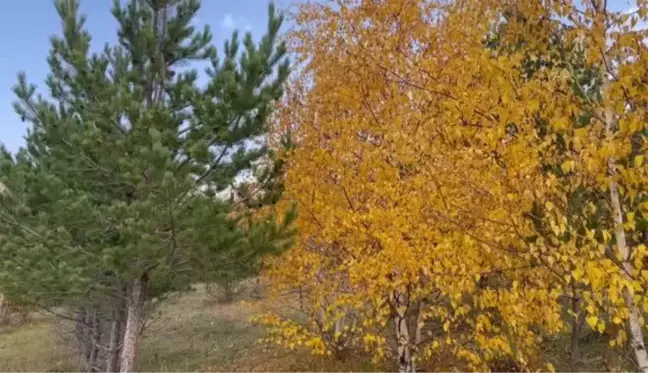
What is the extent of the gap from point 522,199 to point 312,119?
17.3ft

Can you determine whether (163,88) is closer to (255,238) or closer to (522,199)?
(255,238)

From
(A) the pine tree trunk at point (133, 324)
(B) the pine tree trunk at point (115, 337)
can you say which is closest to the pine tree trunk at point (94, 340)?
(B) the pine tree trunk at point (115, 337)

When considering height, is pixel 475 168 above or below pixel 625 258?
above

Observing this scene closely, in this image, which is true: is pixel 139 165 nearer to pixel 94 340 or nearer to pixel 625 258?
pixel 625 258

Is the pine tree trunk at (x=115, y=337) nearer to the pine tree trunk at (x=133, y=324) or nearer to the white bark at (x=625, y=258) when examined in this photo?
the pine tree trunk at (x=133, y=324)

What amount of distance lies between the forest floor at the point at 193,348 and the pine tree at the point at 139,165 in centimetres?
256

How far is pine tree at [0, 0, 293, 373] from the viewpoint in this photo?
6.12 meters

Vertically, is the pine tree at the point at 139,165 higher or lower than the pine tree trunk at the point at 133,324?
higher

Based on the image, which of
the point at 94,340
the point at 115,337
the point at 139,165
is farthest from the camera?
the point at 94,340

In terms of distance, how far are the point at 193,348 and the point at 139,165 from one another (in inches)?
469

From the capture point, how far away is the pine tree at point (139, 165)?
612 centimetres

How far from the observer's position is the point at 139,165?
579 cm

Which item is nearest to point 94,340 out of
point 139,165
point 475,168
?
point 139,165

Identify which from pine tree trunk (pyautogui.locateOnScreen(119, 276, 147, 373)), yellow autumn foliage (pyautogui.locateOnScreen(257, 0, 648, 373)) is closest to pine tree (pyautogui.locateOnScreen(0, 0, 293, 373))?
pine tree trunk (pyautogui.locateOnScreen(119, 276, 147, 373))
